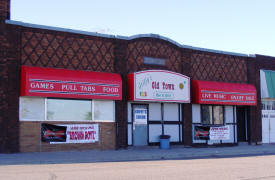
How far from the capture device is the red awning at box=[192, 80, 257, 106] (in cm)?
2544

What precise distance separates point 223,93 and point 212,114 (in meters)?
1.76

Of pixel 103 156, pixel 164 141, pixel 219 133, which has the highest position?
pixel 219 133

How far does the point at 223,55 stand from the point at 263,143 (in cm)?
770

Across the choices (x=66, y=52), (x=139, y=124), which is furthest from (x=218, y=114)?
(x=66, y=52)

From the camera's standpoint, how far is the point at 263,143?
29.7 meters

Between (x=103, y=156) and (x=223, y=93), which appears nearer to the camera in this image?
(x=103, y=156)

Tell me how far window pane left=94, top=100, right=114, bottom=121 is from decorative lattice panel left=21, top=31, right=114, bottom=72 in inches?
76.7

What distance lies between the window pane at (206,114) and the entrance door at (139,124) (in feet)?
15.9

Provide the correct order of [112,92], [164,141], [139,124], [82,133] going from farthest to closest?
1. [164,141]
2. [139,124]
3. [112,92]
4. [82,133]

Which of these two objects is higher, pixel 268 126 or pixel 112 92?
pixel 112 92

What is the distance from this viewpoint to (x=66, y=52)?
69.3 feet

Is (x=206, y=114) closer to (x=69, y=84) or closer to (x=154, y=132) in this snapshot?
(x=154, y=132)

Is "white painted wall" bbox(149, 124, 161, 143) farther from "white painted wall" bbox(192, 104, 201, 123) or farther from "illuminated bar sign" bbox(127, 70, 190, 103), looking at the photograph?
"white painted wall" bbox(192, 104, 201, 123)

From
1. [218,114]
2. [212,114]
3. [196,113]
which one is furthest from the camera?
A: [218,114]
